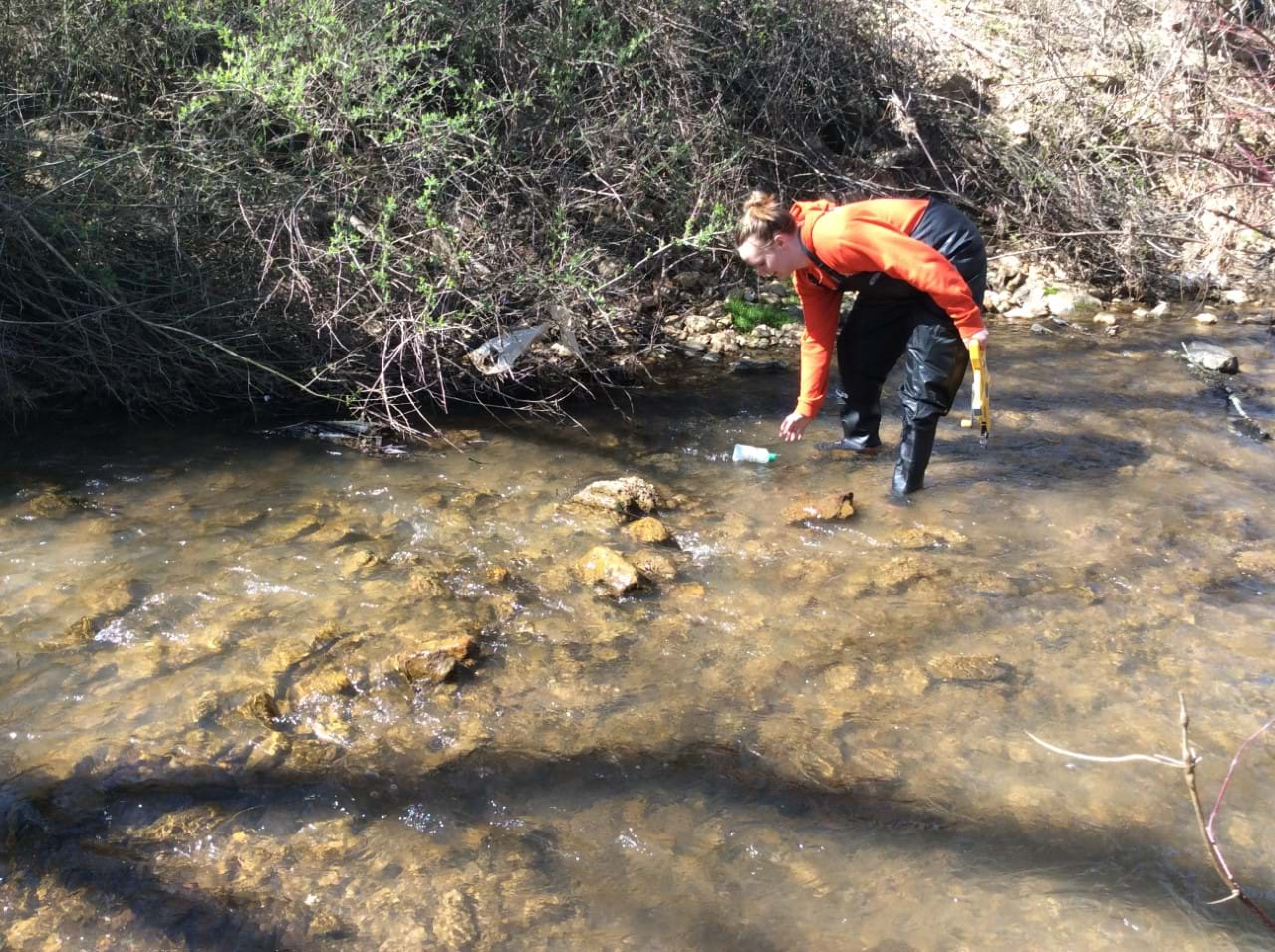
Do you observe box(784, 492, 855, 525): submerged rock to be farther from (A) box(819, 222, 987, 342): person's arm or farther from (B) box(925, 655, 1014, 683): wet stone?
(B) box(925, 655, 1014, 683): wet stone

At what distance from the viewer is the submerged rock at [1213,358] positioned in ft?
21.6

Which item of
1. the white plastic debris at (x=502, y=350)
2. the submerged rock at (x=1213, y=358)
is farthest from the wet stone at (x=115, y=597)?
the submerged rock at (x=1213, y=358)

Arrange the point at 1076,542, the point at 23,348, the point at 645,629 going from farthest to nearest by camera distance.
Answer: the point at 23,348 → the point at 1076,542 → the point at 645,629

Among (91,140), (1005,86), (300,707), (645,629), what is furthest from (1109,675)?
(1005,86)

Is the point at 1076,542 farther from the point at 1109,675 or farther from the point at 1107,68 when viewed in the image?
the point at 1107,68

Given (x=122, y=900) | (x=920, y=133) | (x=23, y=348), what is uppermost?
(x=920, y=133)

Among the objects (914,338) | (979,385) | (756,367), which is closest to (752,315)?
(756,367)

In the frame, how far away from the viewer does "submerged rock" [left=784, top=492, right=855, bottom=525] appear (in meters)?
4.55

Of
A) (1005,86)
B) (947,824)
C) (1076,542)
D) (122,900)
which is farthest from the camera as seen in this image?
(1005,86)

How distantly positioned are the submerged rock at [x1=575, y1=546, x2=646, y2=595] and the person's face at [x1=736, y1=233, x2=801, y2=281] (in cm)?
A: 128

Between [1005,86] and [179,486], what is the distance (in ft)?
27.1

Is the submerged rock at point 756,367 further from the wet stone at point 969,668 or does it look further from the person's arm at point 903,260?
the wet stone at point 969,668

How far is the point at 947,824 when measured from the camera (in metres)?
2.75

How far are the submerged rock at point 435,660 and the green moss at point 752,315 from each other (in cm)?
429
